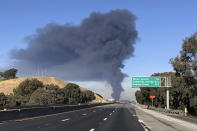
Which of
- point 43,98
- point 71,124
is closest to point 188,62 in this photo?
point 71,124

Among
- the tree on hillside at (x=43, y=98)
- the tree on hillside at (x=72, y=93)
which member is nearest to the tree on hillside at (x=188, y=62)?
the tree on hillside at (x=43, y=98)

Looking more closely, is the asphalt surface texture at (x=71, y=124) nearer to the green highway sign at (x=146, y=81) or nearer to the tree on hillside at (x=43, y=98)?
the green highway sign at (x=146, y=81)

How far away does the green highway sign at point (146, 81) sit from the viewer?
61.7 metres

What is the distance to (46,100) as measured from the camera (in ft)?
340

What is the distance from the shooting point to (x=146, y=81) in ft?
204

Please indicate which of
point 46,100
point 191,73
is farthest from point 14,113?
point 46,100

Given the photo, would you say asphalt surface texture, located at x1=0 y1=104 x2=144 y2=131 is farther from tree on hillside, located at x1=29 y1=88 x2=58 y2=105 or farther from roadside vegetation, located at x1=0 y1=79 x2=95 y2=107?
roadside vegetation, located at x1=0 y1=79 x2=95 y2=107

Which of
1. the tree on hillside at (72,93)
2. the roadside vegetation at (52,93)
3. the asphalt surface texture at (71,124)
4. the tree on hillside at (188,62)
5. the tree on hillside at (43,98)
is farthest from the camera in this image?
the tree on hillside at (72,93)

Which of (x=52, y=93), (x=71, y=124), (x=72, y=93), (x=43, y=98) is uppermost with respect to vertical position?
(x=52, y=93)

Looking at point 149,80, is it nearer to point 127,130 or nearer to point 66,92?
point 127,130

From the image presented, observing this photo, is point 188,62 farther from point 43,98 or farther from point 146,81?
point 43,98

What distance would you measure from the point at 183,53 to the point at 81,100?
95057mm

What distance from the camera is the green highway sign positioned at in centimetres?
6166

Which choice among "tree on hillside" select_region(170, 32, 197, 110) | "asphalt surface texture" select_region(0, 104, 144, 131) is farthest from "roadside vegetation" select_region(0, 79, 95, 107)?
"asphalt surface texture" select_region(0, 104, 144, 131)
